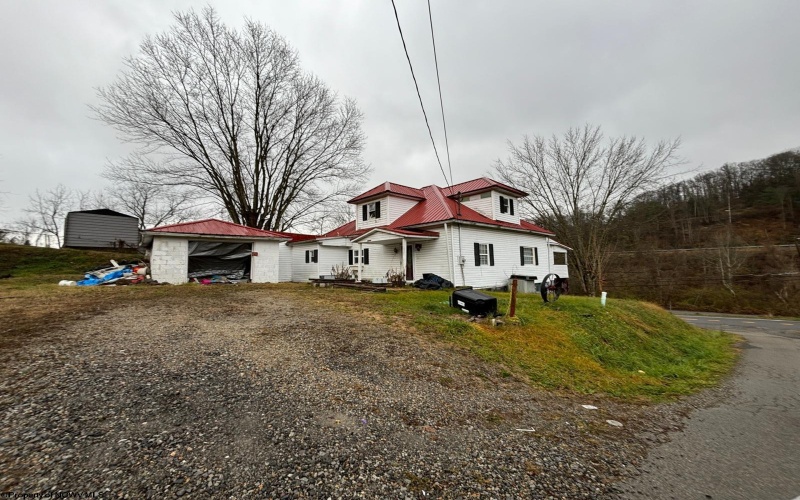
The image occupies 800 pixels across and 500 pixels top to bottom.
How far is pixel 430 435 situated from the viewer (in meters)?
2.81

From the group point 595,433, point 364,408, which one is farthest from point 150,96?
point 595,433

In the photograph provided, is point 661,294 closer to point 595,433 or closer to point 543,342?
point 543,342

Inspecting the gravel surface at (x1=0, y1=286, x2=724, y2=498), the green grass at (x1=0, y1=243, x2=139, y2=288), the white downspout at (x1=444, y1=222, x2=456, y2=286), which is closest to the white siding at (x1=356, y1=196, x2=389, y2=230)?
the white downspout at (x1=444, y1=222, x2=456, y2=286)

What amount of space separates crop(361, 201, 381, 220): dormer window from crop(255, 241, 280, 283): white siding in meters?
5.48

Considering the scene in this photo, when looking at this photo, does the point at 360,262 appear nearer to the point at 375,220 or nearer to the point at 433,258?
the point at 375,220

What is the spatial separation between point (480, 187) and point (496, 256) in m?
4.05

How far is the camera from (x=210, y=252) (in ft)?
47.3

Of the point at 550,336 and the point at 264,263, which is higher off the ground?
the point at 264,263

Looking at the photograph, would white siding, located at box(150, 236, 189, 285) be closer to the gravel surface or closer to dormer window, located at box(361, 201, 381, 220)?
dormer window, located at box(361, 201, 381, 220)

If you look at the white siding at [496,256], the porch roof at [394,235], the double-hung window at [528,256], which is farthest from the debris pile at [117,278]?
the double-hung window at [528,256]

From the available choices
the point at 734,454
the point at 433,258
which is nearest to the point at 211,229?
the point at 433,258

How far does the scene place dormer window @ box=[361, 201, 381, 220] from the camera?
18.1m

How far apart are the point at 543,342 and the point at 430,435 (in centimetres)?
443

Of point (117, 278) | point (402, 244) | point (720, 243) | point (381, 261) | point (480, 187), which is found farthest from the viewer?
point (720, 243)
